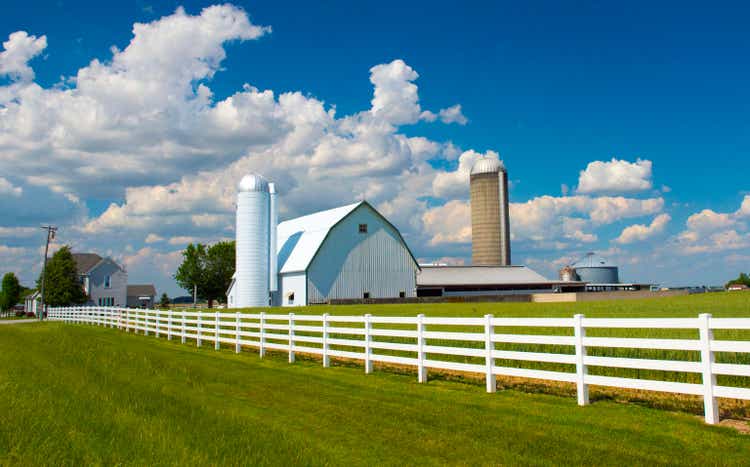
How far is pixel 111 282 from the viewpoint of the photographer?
8606 cm

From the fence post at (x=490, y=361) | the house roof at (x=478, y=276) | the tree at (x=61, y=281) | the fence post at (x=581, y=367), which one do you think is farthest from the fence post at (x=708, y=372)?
the tree at (x=61, y=281)

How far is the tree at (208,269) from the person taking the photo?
101938 mm

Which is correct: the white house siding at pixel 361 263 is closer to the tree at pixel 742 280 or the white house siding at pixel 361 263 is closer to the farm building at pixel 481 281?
the farm building at pixel 481 281

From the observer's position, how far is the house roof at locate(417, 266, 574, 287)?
83.0 m

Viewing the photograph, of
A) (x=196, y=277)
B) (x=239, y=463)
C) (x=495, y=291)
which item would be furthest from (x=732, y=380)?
(x=196, y=277)

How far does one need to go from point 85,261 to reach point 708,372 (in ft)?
299

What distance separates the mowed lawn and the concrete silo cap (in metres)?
43.8

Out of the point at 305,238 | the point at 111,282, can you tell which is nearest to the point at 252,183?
the point at 305,238

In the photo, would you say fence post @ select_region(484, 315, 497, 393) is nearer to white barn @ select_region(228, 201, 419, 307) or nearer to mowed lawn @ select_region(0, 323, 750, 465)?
mowed lawn @ select_region(0, 323, 750, 465)

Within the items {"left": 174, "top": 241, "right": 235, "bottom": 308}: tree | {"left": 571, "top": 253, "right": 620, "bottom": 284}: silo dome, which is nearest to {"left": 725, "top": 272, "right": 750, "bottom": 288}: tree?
{"left": 571, "top": 253, "right": 620, "bottom": 284}: silo dome

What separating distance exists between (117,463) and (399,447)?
3.14 m

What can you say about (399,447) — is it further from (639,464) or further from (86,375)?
(86,375)

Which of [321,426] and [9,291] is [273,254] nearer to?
[321,426]

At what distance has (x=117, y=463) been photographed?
253 inches
